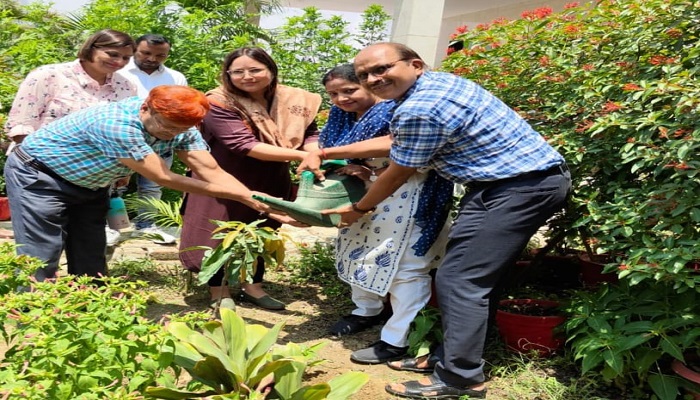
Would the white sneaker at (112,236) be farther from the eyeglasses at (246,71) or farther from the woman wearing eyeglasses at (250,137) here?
the eyeglasses at (246,71)

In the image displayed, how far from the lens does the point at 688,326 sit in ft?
9.58

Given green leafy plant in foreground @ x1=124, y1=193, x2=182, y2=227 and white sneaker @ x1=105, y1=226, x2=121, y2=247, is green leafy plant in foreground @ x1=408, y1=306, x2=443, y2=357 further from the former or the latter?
white sneaker @ x1=105, y1=226, x2=121, y2=247

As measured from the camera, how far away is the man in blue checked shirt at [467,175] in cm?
288

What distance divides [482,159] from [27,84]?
2918 mm

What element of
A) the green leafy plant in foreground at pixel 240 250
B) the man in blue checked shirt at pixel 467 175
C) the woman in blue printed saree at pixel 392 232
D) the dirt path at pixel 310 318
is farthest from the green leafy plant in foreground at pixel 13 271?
the woman in blue printed saree at pixel 392 232

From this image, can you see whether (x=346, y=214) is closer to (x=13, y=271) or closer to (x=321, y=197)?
(x=321, y=197)

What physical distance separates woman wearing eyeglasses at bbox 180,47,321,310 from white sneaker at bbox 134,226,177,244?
4.93ft

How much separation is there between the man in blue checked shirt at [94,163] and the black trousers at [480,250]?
97 cm

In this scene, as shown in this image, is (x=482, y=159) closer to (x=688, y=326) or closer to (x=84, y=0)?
(x=688, y=326)

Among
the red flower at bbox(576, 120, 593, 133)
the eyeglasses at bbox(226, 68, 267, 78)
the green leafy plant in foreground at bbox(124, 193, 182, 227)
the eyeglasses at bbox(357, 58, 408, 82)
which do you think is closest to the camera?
the eyeglasses at bbox(357, 58, 408, 82)

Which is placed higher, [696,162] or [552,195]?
[696,162]

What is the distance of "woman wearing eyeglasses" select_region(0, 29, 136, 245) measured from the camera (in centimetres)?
407

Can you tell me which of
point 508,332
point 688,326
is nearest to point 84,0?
point 508,332

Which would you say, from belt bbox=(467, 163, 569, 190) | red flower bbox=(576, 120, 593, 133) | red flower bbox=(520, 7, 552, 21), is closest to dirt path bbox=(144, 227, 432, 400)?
belt bbox=(467, 163, 569, 190)
